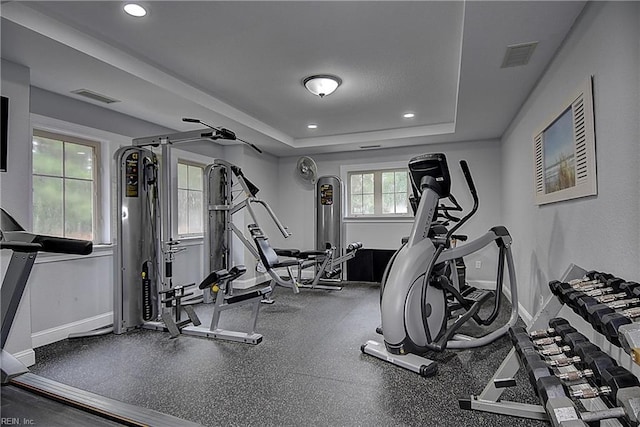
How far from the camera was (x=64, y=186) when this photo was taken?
3551 mm

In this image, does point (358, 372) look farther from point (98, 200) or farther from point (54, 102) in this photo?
point (54, 102)

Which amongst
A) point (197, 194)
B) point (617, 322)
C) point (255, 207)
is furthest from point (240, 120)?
point (617, 322)

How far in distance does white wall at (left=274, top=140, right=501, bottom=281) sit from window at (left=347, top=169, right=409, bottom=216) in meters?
0.20

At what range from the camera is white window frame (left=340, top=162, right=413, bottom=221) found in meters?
6.03

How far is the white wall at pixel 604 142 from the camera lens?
1579 mm

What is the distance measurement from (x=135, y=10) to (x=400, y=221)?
475 centimetres

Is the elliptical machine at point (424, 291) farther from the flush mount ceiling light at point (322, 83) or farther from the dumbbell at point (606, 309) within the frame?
the dumbbell at point (606, 309)

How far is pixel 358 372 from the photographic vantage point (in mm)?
2533

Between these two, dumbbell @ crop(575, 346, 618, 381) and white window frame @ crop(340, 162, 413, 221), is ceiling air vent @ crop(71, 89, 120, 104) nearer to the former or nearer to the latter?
white window frame @ crop(340, 162, 413, 221)

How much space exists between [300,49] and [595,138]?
205cm

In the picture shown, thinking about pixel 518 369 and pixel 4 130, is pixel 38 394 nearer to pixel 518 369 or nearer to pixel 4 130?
pixel 4 130

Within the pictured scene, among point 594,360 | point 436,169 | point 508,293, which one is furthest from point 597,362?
point 508,293

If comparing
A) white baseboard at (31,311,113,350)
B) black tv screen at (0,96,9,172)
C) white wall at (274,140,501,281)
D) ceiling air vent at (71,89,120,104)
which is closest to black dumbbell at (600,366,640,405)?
black tv screen at (0,96,9,172)

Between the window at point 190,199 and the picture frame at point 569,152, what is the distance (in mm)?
4261
